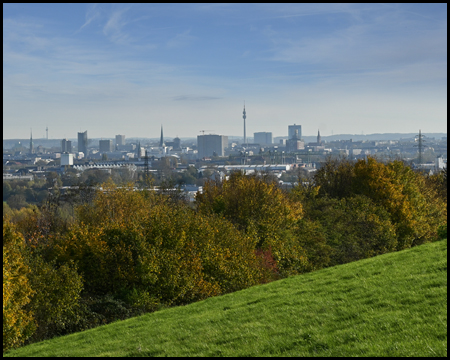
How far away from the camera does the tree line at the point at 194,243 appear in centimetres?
1862

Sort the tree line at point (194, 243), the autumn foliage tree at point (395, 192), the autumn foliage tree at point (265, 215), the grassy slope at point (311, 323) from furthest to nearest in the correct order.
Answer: the autumn foliage tree at point (395, 192), the autumn foliage tree at point (265, 215), the tree line at point (194, 243), the grassy slope at point (311, 323)

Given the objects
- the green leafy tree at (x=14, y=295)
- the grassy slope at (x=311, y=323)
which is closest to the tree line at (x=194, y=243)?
the green leafy tree at (x=14, y=295)

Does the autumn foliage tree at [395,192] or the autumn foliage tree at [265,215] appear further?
the autumn foliage tree at [395,192]

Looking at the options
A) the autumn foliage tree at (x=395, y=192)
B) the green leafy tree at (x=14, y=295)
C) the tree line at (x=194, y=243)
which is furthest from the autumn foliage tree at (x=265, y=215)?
the green leafy tree at (x=14, y=295)

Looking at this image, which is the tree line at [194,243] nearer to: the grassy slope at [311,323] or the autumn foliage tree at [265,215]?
the autumn foliage tree at [265,215]

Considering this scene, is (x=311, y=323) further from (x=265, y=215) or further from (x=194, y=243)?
(x=265, y=215)

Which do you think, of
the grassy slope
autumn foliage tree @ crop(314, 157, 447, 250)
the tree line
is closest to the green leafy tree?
the tree line

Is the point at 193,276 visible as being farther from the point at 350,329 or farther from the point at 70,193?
the point at 70,193

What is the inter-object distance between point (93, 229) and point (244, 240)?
295 inches

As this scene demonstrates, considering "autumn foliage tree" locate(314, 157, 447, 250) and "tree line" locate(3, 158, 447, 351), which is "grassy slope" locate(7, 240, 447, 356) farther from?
"autumn foliage tree" locate(314, 157, 447, 250)

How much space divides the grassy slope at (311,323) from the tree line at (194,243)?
3.42m

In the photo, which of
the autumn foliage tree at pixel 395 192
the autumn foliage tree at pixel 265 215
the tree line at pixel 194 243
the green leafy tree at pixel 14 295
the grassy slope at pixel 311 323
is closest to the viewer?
the grassy slope at pixel 311 323

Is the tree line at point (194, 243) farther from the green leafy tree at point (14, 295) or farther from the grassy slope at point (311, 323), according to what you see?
the grassy slope at point (311, 323)

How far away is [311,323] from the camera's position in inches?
442
